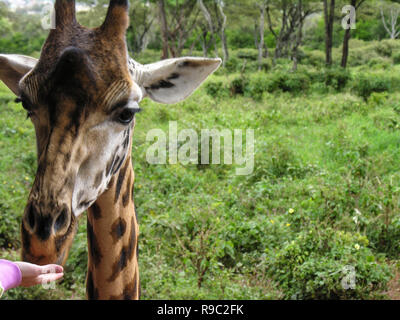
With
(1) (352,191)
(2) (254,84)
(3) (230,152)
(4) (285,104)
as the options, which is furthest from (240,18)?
(1) (352,191)

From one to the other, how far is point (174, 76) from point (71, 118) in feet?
2.62

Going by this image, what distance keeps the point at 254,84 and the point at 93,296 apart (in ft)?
38.9

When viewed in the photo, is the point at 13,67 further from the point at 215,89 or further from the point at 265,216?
the point at 215,89

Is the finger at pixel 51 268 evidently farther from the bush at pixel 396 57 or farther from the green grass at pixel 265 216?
the bush at pixel 396 57

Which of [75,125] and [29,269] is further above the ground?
[75,125]

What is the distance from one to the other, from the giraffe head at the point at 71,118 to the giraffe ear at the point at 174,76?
0.41 m

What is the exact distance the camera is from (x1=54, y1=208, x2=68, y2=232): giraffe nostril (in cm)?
156

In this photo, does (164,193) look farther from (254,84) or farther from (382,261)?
(254,84)

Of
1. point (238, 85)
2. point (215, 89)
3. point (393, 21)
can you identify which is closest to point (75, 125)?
point (215, 89)

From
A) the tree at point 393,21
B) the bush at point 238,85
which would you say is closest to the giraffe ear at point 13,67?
the bush at point 238,85

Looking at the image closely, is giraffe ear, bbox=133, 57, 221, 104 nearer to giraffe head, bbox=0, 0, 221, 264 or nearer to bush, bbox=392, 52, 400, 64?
giraffe head, bbox=0, 0, 221, 264

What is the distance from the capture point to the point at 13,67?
2.18 m

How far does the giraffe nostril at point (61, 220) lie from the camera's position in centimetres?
156

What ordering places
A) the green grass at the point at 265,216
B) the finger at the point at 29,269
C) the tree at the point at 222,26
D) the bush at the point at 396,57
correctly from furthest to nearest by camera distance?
the tree at the point at 222,26 < the bush at the point at 396,57 < the green grass at the point at 265,216 < the finger at the point at 29,269
